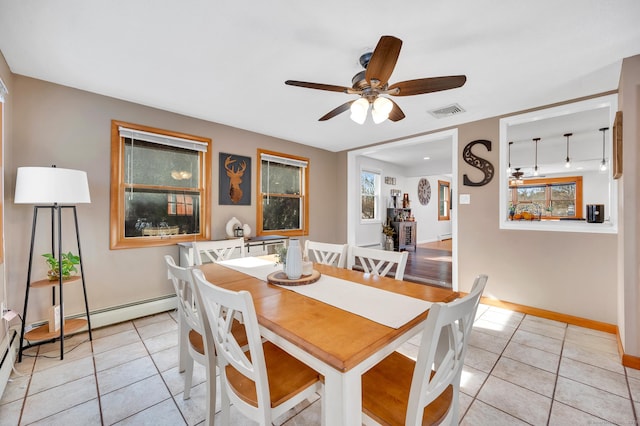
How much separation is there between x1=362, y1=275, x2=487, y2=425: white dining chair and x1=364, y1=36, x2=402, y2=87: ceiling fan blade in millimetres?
1204

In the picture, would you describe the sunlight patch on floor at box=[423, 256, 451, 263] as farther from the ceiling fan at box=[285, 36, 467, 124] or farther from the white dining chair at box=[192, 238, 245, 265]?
the ceiling fan at box=[285, 36, 467, 124]

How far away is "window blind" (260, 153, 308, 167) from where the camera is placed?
4148 mm

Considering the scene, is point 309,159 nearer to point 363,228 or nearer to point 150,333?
point 363,228

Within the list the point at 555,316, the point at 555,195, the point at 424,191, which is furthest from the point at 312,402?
the point at 555,195

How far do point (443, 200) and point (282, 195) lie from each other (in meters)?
7.70

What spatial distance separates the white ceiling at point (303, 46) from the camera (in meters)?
1.57

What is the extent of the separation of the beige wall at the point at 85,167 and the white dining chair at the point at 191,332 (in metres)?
1.50

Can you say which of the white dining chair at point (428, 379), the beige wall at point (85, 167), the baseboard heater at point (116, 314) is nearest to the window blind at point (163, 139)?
the beige wall at point (85, 167)

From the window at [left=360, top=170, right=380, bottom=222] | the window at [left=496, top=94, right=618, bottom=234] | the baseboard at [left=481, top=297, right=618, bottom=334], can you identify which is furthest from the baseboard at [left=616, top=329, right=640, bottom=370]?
the window at [left=360, top=170, right=380, bottom=222]

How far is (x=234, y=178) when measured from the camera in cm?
375

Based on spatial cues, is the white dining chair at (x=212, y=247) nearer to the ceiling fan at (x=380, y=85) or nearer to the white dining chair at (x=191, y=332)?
the white dining chair at (x=191, y=332)

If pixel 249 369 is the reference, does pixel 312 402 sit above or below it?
below

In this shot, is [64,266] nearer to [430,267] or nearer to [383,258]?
[383,258]

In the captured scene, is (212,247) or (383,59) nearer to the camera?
(383,59)
